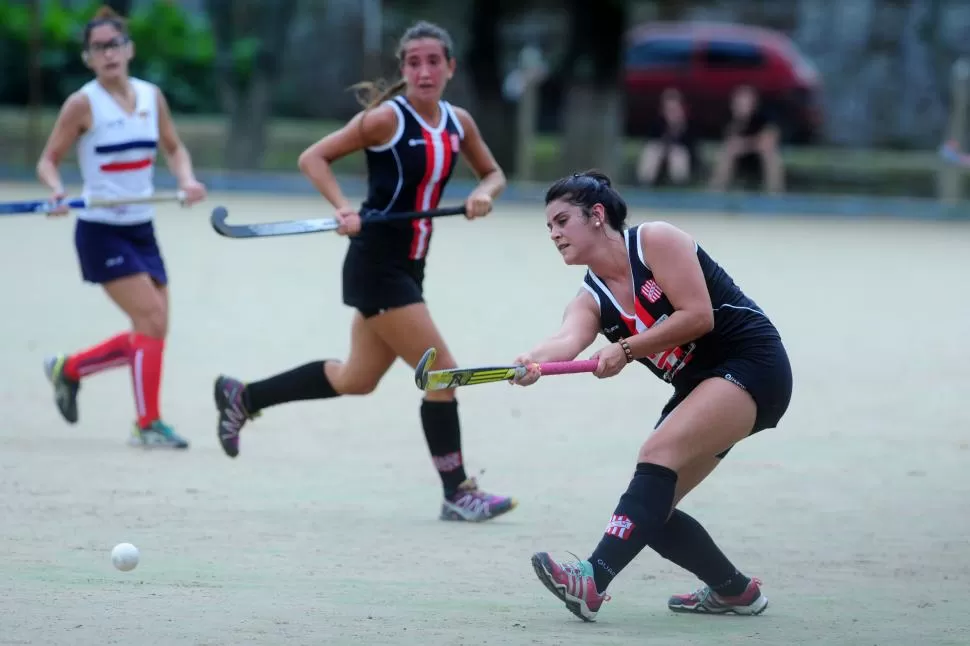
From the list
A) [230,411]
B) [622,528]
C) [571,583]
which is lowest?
[230,411]

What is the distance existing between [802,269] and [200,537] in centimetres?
1053

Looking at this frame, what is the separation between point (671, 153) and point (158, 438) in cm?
1666

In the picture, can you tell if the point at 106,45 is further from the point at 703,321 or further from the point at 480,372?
the point at 703,321

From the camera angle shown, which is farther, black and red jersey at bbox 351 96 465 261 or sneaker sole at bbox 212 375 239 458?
sneaker sole at bbox 212 375 239 458

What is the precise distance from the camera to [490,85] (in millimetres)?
24781

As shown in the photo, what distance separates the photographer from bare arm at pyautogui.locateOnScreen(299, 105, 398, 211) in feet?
21.6

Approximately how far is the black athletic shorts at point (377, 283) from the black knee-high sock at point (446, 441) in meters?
0.42

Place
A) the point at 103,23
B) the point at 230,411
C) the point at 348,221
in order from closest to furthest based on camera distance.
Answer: the point at 348,221 → the point at 230,411 → the point at 103,23

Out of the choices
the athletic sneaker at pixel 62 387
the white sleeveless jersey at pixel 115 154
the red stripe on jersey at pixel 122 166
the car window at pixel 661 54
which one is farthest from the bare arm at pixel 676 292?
the car window at pixel 661 54

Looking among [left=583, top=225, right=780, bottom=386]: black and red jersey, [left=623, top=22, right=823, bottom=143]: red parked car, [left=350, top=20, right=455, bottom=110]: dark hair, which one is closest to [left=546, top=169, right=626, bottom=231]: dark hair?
[left=583, top=225, right=780, bottom=386]: black and red jersey

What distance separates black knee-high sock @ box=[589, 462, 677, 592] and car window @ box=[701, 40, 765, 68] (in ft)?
67.5

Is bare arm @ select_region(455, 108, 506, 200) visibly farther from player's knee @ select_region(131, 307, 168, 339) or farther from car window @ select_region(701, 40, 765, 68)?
car window @ select_region(701, 40, 765, 68)

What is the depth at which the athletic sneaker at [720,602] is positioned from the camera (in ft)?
17.3

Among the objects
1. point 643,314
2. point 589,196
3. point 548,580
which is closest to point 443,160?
point 589,196
